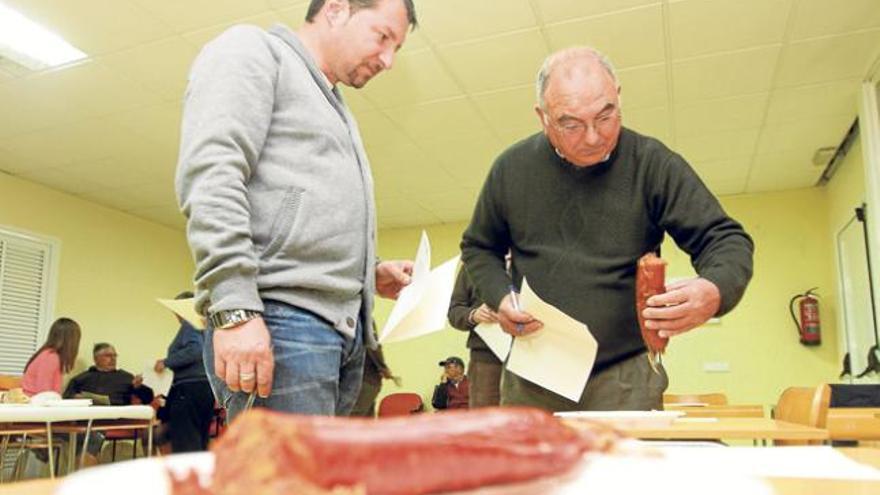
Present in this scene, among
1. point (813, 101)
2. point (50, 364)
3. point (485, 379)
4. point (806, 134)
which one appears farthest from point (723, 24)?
point (50, 364)

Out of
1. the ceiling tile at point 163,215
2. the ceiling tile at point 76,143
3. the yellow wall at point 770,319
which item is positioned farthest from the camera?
the ceiling tile at point 163,215

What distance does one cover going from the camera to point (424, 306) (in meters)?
1.27

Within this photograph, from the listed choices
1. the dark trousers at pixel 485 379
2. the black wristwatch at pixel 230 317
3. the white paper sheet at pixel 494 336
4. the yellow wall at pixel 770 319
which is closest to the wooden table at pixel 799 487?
the black wristwatch at pixel 230 317

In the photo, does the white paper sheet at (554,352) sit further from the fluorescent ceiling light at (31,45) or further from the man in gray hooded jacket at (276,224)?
the fluorescent ceiling light at (31,45)

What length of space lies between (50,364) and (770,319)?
6.42m

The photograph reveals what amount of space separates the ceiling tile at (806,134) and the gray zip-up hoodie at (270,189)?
499 cm

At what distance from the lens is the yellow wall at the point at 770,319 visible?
273 inches

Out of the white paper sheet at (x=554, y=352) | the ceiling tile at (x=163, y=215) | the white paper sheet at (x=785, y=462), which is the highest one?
the ceiling tile at (x=163, y=215)

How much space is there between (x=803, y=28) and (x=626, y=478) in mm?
4296

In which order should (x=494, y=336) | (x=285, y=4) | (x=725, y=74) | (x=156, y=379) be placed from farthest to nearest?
(x=156, y=379) → (x=725, y=74) → (x=285, y=4) → (x=494, y=336)

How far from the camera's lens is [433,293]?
1.27 m

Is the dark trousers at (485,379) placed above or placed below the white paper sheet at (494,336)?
below

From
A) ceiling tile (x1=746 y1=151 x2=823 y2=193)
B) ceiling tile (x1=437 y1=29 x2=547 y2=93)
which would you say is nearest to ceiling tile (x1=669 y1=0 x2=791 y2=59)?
ceiling tile (x1=437 y1=29 x2=547 y2=93)

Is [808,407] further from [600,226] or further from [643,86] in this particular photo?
[643,86]
